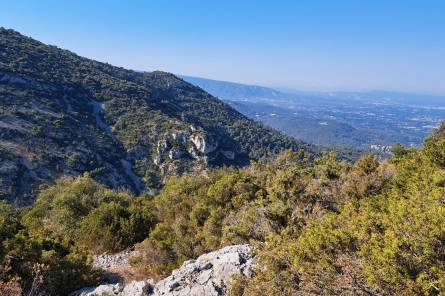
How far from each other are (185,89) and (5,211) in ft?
459

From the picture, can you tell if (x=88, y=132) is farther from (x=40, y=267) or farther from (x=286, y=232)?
(x=286, y=232)

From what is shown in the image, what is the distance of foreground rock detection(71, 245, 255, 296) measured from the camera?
30.5 feet

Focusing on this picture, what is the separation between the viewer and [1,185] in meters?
51.6

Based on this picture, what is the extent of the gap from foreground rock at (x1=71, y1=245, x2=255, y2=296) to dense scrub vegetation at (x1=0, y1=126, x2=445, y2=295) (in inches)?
24.8

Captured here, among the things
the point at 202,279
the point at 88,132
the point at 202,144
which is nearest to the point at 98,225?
the point at 202,279

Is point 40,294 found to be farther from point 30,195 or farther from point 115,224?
point 30,195

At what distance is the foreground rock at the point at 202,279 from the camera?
9.28 m

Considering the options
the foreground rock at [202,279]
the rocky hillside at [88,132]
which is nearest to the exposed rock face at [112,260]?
the foreground rock at [202,279]

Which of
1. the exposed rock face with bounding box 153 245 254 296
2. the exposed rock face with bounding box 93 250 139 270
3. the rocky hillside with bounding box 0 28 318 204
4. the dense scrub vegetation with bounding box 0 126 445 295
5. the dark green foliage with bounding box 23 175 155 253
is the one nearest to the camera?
the dense scrub vegetation with bounding box 0 126 445 295

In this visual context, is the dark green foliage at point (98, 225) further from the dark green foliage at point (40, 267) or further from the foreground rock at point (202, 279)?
the foreground rock at point (202, 279)

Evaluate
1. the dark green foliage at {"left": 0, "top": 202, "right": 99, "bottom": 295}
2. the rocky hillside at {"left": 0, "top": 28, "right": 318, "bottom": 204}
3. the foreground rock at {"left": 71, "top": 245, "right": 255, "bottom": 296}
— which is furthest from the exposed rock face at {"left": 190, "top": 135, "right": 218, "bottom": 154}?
the foreground rock at {"left": 71, "top": 245, "right": 255, "bottom": 296}

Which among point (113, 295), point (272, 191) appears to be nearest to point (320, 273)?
point (113, 295)

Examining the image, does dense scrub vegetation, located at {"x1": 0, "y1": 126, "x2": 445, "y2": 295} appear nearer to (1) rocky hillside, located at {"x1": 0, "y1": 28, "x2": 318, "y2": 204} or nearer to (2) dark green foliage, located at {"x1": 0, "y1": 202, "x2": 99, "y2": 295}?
(2) dark green foliage, located at {"x1": 0, "y1": 202, "x2": 99, "y2": 295}

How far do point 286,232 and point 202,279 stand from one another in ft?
7.92
